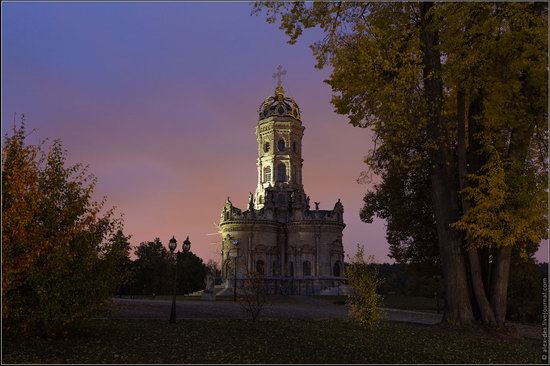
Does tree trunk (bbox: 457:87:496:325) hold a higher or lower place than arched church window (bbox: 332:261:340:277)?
higher

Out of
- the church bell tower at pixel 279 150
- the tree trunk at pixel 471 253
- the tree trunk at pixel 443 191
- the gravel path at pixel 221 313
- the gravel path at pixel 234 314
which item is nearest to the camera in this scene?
the tree trunk at pixel 471 253

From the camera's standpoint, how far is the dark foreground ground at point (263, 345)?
1091 cm

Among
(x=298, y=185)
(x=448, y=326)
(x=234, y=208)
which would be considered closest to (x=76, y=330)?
(x=448, y=326)

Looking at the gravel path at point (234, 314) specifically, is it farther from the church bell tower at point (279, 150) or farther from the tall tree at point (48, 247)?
the church bell tower at point (279, 150)

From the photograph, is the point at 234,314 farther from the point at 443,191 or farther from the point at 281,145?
the point at 281,145

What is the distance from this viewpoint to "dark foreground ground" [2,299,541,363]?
1091cm

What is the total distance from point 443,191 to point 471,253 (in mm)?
2275

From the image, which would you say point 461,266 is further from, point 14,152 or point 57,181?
point 14,152

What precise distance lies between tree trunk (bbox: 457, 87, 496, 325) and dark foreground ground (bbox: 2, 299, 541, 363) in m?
0.78

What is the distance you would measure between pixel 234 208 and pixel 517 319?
43.7 m

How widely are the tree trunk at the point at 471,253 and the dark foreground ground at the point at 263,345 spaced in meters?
0.78

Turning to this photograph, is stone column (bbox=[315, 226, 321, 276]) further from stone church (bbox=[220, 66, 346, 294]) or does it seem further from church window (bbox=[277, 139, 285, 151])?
church window (bbox=[277, 139, 285, 151])

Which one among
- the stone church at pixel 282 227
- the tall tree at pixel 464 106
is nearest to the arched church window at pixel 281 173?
the stone church at pixel 282 227

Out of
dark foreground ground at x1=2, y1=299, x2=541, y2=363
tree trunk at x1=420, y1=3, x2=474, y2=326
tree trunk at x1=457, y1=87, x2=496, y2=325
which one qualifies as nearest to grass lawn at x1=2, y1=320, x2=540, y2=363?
dark foreground ground at x1=2, y1=299, x2=541, y2=363
